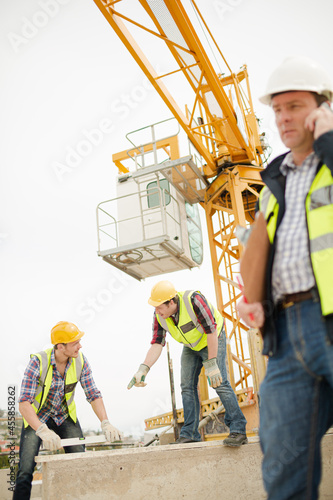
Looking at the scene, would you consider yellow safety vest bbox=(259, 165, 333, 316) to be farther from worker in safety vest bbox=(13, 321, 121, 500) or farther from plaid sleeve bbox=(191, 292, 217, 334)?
worker in safety vest bbox=(13, 321, 121, 500)

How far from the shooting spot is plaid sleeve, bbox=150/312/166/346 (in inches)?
215

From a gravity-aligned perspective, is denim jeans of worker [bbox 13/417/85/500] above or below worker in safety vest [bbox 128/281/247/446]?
below

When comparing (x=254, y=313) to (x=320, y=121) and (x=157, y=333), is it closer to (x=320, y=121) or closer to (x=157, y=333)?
(x=320, y=121)

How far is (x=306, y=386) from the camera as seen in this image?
1.51 meters

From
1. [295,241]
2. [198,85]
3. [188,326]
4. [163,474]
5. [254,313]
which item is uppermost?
[198,85]

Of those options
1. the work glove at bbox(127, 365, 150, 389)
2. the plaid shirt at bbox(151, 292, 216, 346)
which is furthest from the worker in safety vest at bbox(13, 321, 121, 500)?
the plaid shirt at bbox(151, 292, 216, 346)

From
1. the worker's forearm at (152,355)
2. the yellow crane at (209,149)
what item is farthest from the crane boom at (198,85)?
the worker's forearm at (152,355)

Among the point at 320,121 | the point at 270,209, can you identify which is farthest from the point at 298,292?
the point at 320,121

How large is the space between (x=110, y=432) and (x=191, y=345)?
127 centimetres

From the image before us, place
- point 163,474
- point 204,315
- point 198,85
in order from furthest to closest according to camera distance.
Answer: point 198,85 → point 204,315 → point 163,474

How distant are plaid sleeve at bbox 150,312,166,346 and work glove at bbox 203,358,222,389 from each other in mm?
720

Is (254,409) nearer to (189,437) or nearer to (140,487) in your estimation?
(189,437)

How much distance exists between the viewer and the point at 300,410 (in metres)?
1.49

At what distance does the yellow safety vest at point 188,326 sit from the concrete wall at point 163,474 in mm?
1187
